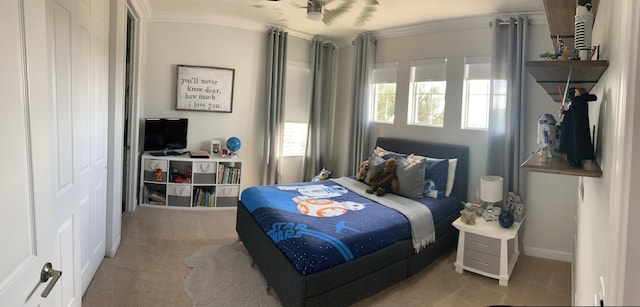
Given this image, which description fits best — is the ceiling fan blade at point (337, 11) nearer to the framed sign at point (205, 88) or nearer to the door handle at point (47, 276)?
the framed sign at point (205, 88)

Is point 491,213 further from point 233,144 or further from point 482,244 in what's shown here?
point 233,144

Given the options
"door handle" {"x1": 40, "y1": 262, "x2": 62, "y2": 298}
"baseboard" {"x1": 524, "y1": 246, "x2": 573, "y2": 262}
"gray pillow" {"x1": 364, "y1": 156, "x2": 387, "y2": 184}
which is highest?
"gray pillow" {"x1": 364, "y1": 156, "x2": 387, "y2": 184}

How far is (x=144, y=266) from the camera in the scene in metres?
3.00

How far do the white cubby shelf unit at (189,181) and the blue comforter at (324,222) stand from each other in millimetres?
1342

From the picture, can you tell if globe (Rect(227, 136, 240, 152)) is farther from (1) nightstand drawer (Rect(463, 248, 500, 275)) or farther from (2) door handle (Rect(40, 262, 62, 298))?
(2) door handle (Rect(40, 262, 62, 298))

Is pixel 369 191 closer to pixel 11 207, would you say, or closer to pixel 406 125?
pixel 406 125

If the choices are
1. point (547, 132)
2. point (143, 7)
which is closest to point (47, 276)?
point (547, 132)

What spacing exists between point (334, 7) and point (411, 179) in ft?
6.80

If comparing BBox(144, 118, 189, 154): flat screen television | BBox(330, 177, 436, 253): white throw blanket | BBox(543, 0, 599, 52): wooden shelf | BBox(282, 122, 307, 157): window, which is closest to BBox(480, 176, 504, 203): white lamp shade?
BBox(330, 177, 436, 253): white throw blanket

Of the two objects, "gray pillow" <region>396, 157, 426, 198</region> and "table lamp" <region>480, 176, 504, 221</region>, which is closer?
"table lamp" <region>480, 176, 504, 221</region>

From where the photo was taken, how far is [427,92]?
4555 millimetres

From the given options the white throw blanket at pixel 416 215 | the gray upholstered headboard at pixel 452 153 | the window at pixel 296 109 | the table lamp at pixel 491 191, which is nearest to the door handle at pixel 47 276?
the white throw blanket at pixel 416 215

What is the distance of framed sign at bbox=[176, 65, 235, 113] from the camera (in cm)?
A: 487

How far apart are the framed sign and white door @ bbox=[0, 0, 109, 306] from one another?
2009mm
